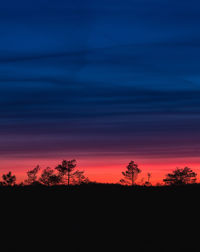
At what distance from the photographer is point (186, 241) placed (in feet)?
64.4

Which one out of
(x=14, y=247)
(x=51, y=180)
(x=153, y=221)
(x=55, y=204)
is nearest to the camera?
(x=14, y=247)

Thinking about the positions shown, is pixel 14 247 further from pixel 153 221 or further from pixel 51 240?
pixel 153 221

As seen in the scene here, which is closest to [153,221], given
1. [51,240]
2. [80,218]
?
[80,218]

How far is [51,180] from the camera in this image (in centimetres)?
6950

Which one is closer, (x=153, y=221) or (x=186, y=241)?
(x=186, y=241)

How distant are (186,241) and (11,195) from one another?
41.4ft

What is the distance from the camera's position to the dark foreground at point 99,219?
19172mm

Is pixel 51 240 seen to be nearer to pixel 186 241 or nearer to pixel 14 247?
pixel 14 247

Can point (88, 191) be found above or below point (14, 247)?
above

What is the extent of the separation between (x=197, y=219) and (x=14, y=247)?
9.50m

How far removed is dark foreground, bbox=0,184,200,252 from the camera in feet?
62.9

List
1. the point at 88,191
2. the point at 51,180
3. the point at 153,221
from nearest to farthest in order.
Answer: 1. the point at 153,221
2. the point at 88,191
3. the point at 51,180

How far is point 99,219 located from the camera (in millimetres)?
22547

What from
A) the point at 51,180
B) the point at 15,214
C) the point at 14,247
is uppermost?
the point at 51,180
